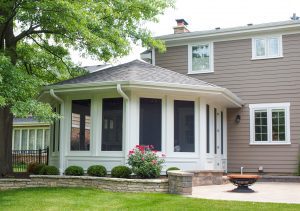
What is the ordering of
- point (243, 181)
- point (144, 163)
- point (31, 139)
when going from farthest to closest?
point (31, 139) → point (144, 163) → point (243, 181)

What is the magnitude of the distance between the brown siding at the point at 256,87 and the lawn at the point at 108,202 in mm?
6514

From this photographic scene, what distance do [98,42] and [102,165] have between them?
377cm

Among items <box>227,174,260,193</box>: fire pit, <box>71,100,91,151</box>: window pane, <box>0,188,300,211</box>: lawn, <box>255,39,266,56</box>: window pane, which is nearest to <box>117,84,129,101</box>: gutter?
<box>71,100,91,151</box>: window pane

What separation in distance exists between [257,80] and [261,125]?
65.7 inches

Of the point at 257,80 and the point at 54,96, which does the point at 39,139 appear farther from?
the point at 257,80

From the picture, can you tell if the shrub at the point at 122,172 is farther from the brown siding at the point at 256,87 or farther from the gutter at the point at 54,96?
the brown siding at the point at 256,87

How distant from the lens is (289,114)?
587 inches

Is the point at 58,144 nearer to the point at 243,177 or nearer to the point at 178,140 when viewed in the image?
the point at 178,140

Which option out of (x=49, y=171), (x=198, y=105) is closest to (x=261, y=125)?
(x=198, y=105)

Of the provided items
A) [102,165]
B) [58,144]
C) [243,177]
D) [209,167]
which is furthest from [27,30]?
[243,177]

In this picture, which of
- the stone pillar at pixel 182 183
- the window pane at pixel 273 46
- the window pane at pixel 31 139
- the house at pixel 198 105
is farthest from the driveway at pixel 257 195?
the window pane at pixel 31 139

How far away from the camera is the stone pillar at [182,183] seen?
9.89 m

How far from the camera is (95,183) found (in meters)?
11.3

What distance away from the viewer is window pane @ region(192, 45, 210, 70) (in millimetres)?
16344
